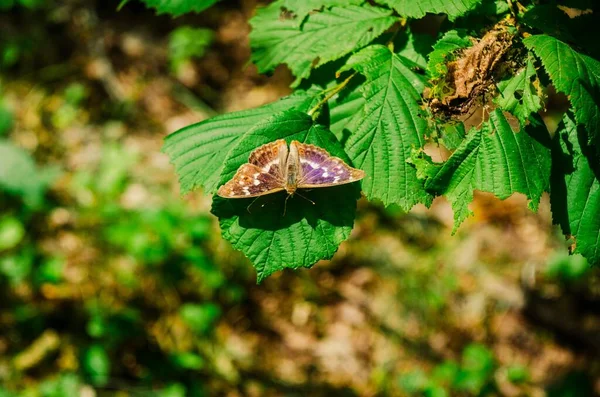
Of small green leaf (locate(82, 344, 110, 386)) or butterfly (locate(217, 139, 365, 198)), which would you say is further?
small green leaf (locate(82, 344, 110, 386))

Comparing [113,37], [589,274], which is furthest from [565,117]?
[113,37]

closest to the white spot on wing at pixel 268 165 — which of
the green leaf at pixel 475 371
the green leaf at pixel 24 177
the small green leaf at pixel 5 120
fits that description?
the green leaf at pixel 475 371

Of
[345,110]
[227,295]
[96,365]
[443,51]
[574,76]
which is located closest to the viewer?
[574,76]

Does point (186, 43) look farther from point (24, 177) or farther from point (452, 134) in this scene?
point (452, 134)

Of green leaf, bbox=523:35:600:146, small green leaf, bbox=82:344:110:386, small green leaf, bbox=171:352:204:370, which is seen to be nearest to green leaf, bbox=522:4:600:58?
green leaf, bbox=523:35:600:146

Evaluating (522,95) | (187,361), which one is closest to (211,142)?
(522,95)

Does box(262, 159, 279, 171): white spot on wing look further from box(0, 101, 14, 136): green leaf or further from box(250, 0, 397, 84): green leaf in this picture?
box(0, 101, 14, 136): green leaf
